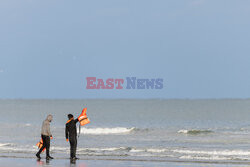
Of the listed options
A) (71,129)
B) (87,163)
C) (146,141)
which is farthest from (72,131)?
(146,141)

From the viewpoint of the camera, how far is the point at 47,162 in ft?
54.1

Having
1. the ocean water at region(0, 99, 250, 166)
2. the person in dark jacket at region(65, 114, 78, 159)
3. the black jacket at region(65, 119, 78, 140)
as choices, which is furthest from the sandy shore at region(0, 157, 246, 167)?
the ocean water at region(0, 99, 250, 166)

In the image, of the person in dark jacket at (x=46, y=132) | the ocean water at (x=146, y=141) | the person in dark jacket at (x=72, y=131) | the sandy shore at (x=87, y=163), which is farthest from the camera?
the ocean water at (x=146, y=141)

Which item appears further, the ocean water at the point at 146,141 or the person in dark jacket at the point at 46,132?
the ocean water at the point at 146,141

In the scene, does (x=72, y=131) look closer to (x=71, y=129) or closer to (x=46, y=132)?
(x=71, y=129)

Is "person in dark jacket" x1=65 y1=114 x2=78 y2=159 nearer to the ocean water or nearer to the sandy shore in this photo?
the sandy shore

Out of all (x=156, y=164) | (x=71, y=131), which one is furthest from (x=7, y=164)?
(x=156, y=164)

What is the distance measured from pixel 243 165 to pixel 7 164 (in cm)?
783

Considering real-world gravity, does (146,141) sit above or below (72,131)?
below

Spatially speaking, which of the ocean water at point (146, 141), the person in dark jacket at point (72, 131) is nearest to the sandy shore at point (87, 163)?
the person in dark jacket at point (72, 131)

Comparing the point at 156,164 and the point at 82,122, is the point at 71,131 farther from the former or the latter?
the point at 156,164

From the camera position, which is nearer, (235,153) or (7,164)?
(7,164)

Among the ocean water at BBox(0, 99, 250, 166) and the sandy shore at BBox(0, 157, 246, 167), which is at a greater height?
the ocean water at BBox(0, 99, 250, 166)

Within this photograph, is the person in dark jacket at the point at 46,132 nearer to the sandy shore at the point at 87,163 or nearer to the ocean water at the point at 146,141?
the sandy shore at the point at 87,163
